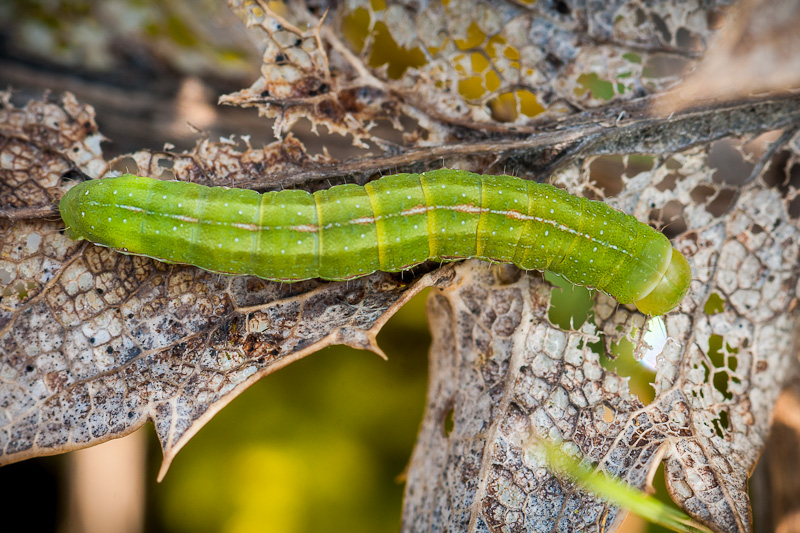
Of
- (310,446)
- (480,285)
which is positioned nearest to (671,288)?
(480,285)

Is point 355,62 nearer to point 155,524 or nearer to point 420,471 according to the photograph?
point 420,471

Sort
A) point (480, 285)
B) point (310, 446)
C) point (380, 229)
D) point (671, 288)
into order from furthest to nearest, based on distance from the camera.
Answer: point (310, 446)
point (480, 285)
point (671, 288)
point (380, 229)

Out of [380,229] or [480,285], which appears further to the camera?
[480,285]

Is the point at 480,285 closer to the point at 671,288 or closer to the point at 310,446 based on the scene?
the point at 671,288

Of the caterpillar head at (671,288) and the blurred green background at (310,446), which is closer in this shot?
the caterpillar head at (671,288)

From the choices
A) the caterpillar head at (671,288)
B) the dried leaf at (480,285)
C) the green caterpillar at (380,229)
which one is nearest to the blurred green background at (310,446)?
the dried leaf at (480,285)

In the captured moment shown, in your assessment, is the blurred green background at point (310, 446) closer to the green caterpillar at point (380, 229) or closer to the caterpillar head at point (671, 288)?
the green caterpillar at point (380, 229)

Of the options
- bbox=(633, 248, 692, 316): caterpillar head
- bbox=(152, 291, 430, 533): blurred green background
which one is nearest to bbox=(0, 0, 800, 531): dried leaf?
bbox=(633, 248, 692, 316): caterpillar head
